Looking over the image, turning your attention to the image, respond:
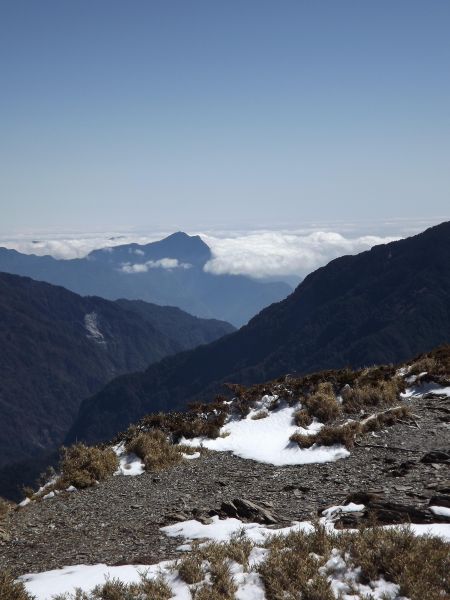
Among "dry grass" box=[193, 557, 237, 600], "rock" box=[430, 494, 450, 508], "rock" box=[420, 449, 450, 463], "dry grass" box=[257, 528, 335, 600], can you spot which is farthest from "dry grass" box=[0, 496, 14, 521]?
"rock" box=[420, 449, 450, 463]

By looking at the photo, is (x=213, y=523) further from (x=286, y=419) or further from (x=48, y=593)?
(x=286, y=419)

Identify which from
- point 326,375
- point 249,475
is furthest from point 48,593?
point 326,375

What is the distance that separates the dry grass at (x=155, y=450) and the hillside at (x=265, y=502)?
5 centimetres

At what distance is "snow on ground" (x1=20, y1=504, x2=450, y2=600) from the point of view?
6625mm

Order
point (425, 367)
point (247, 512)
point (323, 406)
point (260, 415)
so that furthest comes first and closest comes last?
1. point (425, 367)
2. point (260, 415)
3. point (323, 406)
4. point (247, 512)

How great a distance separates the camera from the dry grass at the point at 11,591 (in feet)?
22.1

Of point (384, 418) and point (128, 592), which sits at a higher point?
point (128, 592)

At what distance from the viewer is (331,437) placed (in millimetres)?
14789

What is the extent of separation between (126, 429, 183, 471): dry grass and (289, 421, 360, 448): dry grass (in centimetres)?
389

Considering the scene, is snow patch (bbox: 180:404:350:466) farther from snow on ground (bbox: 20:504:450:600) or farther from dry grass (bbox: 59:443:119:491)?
snow on ground (bbox: 20:504:450:600)

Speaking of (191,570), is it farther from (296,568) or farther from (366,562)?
(366,562)

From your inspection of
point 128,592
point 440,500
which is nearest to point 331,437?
point 440,500

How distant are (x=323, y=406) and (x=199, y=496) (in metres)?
6.68

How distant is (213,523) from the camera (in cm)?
1009
